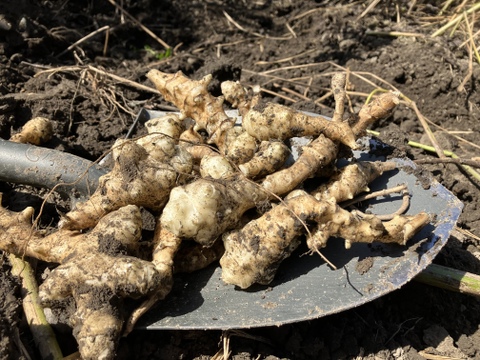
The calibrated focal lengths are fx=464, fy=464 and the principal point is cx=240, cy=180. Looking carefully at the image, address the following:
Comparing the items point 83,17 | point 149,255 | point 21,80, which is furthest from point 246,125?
point 83,17

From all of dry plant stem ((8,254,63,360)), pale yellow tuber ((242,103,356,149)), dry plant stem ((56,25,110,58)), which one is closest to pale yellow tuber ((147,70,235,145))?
pale yellow tuber ((242,103,356,149))

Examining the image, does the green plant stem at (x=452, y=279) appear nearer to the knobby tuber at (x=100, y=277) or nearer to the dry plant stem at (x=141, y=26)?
the knobby tuber at (x=100, y=277)

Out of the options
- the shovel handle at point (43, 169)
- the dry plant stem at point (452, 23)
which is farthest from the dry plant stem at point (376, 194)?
the dry plant stem at point (452, 23)

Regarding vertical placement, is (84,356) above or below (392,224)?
below

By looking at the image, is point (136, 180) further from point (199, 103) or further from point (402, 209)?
point (402, 209)

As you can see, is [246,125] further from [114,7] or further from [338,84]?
[114,7]

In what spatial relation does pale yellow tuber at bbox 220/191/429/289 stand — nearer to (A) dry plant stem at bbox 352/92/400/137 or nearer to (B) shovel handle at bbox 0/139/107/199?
(A) dry plant stem at bbox 352/92/400/137
